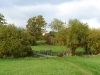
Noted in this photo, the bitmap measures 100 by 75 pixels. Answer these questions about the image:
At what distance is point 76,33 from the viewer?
42.4m

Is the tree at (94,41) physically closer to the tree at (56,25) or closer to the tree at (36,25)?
the tree at (56,25)

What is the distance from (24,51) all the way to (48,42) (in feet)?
142

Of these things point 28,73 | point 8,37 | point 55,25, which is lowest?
point 28,73

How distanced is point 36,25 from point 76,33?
142 feet

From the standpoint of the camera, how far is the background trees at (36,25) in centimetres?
8028

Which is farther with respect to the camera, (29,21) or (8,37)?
(29,21)

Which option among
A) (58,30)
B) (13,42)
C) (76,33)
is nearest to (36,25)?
(58,30)

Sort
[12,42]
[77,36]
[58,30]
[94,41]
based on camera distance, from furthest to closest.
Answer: [58,30] → [94,41] → [77,36] → [12,42]

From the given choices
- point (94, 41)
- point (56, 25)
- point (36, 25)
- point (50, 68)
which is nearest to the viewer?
point (50, 68)

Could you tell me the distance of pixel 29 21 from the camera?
3250 inches

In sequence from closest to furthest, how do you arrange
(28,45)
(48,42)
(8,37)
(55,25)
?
(8,37)
(28,45)
(55,25)
(48,42)

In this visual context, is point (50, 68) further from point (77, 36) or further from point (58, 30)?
point (58, 30)

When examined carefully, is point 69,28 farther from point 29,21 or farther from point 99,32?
point 29,21

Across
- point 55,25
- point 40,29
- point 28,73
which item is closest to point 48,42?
point 40,29
